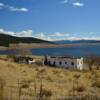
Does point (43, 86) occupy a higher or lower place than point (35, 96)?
lower

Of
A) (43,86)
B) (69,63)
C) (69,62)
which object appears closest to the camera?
(43,86)

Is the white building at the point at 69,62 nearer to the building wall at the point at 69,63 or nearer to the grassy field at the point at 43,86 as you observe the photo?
the building wall at the point at 69,63

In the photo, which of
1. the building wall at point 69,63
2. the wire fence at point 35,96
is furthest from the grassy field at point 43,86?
the building wall at point 69,63

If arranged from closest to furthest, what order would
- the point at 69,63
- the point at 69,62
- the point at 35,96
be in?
the point at 35,96, the point at 69,62, the point at 69,63

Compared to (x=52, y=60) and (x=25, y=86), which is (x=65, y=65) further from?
(x=25, y=86)

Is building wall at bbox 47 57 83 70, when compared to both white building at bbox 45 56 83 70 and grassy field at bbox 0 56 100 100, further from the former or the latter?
grassy field at bbox 0 56 100 100

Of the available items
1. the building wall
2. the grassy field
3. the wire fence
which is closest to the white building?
the building wall

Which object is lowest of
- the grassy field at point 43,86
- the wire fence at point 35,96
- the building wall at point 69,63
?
the building wall at point 69,63

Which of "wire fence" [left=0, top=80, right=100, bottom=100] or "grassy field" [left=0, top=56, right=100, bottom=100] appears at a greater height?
"wire fence" [left=0, top=80, right=100, bottom=100]

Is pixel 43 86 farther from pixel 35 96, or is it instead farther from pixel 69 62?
pixel 69 62

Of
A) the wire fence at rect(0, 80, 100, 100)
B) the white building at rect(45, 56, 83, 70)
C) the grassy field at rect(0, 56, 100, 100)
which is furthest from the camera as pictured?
the white building at rect(45, 56, 83, 70)

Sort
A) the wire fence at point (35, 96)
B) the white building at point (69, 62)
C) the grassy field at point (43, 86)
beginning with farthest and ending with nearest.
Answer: the white building at point (69, 62) → the grassy field at point (43, 86) → the wire fence at point (35, 96)

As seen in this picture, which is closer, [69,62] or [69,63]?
[69,62]

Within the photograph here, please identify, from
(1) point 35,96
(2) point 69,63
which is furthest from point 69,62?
(1) point 35,96
